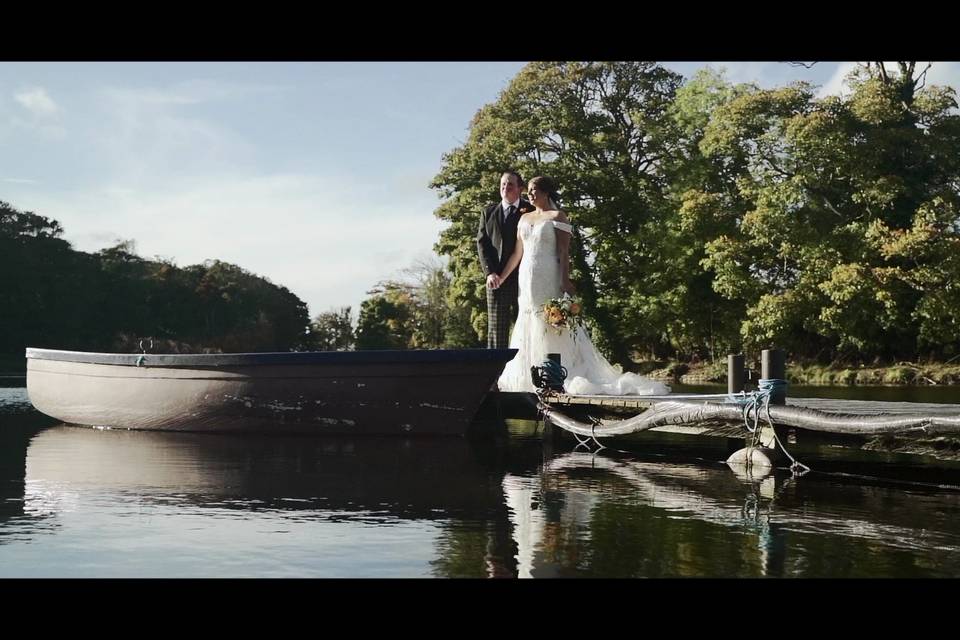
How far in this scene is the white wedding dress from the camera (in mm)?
12141

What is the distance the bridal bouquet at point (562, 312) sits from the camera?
11.9 meters

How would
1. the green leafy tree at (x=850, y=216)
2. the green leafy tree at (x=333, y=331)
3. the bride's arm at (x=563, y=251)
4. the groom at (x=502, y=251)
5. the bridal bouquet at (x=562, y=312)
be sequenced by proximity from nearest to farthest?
the bridal bouquet at (x=562, y=312) < the bride's arm at (x=563, y=251) < the groom at (x=502, y=251) < the green leafy tree at (x=850, y=216) < the green leafy tree at (x=333, y=331)

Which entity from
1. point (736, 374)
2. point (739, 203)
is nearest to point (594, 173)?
point (739, 203)

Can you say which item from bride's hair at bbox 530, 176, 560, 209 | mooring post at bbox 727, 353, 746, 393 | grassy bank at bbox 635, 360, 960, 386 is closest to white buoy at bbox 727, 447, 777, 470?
mooring post at bbox 727, 353, 746, 393

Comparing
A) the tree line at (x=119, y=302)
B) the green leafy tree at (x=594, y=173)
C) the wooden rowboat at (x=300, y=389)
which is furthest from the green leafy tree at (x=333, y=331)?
the wooden rowboat at (x=300, y=389)

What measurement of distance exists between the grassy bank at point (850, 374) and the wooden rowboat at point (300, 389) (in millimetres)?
16820

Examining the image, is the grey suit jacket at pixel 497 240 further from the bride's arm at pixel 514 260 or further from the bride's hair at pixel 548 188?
the bride's hair at pixel 548 188

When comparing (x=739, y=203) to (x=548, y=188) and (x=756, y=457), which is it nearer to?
(x=548, y=188)

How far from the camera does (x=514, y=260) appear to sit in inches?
496

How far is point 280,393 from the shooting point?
1143 centimetres
